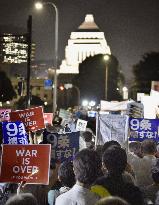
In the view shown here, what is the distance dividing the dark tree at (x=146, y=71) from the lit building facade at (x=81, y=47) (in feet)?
224

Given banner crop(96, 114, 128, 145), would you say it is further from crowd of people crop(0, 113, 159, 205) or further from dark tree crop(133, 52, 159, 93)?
dark tree crop(133, 52, 159, 93)

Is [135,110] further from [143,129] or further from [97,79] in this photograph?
[97,79]

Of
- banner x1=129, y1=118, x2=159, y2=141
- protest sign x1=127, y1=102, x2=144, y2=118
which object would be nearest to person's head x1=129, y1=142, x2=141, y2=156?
banner x1=129, y1=118, x2=159, y2=141

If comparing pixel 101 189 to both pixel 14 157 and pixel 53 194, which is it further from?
pixel 14 157

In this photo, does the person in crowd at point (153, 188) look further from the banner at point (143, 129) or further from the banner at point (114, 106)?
the banner at point (114, 106)

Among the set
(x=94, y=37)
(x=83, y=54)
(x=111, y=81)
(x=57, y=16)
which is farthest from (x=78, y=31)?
(x=57, y=16)

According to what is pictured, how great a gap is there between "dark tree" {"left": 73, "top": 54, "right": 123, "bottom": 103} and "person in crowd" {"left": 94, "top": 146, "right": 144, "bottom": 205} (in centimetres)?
7105

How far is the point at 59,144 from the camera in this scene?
333 inches

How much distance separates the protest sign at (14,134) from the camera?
30.7 feet

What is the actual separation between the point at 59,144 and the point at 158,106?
260 inches

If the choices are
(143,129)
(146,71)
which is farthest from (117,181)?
(146,71)

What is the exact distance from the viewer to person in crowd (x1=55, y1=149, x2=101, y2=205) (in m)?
5.12

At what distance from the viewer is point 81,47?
525ft

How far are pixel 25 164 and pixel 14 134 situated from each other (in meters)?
2.93
